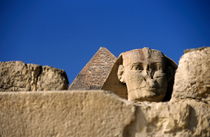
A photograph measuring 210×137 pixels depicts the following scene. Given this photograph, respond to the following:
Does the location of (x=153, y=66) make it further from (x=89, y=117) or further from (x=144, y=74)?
(x=89, y=117)

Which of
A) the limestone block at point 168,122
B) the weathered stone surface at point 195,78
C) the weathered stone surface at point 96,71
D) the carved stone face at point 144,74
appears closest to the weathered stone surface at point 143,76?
the carved stone face at point 144,74

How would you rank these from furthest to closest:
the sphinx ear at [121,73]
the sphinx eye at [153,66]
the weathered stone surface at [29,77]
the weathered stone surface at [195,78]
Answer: the sphinx ear at [121,73] < the sphinx eye at [153,66] < the weathered stone surface at [29,77] < the weathered stone surface at [195,78]

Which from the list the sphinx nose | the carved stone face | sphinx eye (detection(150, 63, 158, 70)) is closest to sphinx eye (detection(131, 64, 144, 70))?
the carved stone face

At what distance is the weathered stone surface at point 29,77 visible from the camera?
375cm

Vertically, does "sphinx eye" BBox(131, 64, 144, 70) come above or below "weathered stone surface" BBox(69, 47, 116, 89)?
below

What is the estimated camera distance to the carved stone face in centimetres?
536

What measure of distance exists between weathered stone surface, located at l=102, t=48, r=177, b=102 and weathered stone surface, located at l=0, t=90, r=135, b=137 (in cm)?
227

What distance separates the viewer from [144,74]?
568cm

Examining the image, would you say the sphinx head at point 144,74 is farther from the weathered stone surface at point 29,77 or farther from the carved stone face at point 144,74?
the weathered stone surface at point 29,77

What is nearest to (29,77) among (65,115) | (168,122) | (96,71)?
(65,115)

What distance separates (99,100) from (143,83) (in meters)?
2.48

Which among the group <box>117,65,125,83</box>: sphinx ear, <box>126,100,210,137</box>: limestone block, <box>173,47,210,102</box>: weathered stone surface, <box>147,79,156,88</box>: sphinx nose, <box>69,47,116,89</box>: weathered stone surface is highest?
<box>69,47,116,89</box>: weathered stone surface

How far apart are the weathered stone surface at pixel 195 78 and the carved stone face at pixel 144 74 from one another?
1.74m

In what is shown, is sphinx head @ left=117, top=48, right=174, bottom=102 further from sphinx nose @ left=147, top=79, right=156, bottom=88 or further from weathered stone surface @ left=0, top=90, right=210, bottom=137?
weathered stone surface @ left=0, top=90, right=210, bottom=137
